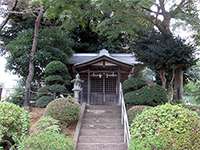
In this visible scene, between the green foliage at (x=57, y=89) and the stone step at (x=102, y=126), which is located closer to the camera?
the stone step at (x=102, y=126)

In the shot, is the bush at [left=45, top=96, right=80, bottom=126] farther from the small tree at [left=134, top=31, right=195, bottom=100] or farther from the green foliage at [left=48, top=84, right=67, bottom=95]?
the small tree at [left=134, top=31, right=195, bottom=100]

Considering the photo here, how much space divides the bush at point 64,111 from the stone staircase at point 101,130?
25.2 inches

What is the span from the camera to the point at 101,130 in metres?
15.4

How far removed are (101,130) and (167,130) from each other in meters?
6.09

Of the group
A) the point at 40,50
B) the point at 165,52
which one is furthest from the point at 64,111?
the point at 40,50

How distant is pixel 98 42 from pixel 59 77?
8.53 m

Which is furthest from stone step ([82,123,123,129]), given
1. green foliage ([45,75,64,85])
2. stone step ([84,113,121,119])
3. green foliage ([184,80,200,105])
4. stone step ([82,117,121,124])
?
green foliage ([184,80,200,105])

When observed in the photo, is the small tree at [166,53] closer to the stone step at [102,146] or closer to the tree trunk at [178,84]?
the tree trunk at [178,84]

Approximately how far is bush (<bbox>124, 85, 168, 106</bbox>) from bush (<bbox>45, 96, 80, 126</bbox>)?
3.11 meters

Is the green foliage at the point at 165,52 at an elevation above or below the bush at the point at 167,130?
above

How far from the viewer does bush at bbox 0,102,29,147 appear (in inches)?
435

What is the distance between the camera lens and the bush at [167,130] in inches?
360

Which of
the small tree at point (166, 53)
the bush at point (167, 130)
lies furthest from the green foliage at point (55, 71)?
the bush at point (167, 130)

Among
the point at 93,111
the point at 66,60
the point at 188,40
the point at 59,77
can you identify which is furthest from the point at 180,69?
the point at 66,60
